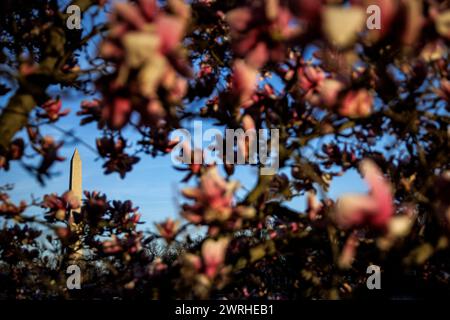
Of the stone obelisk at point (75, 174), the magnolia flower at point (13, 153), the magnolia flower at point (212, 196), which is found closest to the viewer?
the magnolia flower at point (212, 196)

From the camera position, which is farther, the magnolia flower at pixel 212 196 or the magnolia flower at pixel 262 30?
the magnolia flower at pixel 212 196

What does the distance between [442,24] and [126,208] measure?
2425 mm

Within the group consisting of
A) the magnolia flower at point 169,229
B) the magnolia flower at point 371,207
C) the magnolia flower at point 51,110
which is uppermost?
the magnolia flower at point 51,110

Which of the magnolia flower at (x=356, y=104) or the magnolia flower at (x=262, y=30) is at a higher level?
the magnolia flower at (x=262, y=30)

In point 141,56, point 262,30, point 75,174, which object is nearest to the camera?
point 141,56

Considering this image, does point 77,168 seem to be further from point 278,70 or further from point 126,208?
point 278,70

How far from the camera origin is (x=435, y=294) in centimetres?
238

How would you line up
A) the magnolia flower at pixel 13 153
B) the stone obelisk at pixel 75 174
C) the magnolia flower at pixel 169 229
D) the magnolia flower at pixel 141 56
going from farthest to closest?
1. the stone obelisk at pixel 75 174
2. the magnolia flower at pixel 13 153
3. the magnolia flower at pixel 169 229
4. the magnolia flower at pixel 141 56

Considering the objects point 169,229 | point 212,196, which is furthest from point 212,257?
point 169,229

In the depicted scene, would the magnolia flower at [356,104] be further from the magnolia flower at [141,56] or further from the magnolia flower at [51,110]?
the magnolia flower at [51,110]

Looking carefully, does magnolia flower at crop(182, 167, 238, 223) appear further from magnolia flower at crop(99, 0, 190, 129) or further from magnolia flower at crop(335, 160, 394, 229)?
magnolia flower at crop(335, 160, 394, 229)

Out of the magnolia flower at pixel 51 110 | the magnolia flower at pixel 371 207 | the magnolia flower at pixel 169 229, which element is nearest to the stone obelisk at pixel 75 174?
the magnolia flower at pixel 51 110

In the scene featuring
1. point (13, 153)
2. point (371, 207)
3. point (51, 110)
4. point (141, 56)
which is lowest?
point (371, 207)

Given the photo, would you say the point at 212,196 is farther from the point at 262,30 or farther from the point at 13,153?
the point at 13,153
